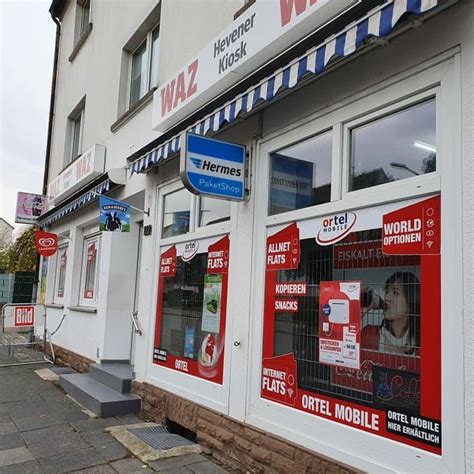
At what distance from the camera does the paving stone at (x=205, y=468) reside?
440 cm

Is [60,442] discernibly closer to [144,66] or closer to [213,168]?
[213,168]

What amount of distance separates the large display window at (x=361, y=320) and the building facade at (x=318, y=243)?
0.5 inches

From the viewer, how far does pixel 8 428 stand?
569 centimetres

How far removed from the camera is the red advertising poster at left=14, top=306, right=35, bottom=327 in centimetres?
1045

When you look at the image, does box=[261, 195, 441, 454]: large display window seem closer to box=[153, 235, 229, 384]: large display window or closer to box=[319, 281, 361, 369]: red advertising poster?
box=[319, 281, 361, 369]: red advertising poster

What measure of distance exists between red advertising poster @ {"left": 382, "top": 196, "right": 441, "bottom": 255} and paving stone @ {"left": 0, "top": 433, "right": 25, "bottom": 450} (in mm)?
4350

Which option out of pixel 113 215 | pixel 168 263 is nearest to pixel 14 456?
pixel 168 263

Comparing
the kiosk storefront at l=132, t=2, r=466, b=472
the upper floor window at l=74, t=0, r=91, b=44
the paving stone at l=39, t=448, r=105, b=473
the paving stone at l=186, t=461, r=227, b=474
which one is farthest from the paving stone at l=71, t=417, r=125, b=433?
the upper floor window at l=74, t=0, r=91, b=44

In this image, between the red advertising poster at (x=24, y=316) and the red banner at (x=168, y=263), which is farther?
the red advertising poster at (x=24, y=316)

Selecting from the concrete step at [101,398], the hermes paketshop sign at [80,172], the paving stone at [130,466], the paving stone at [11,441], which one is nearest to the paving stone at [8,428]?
the paving stone at [11,441]

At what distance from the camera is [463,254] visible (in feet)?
9.48

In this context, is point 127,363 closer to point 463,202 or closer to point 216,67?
point 216,67

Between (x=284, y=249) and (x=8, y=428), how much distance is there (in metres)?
4.05

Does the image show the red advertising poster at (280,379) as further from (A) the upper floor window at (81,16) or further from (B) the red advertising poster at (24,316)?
(A) the upper floor window at (81,16)
